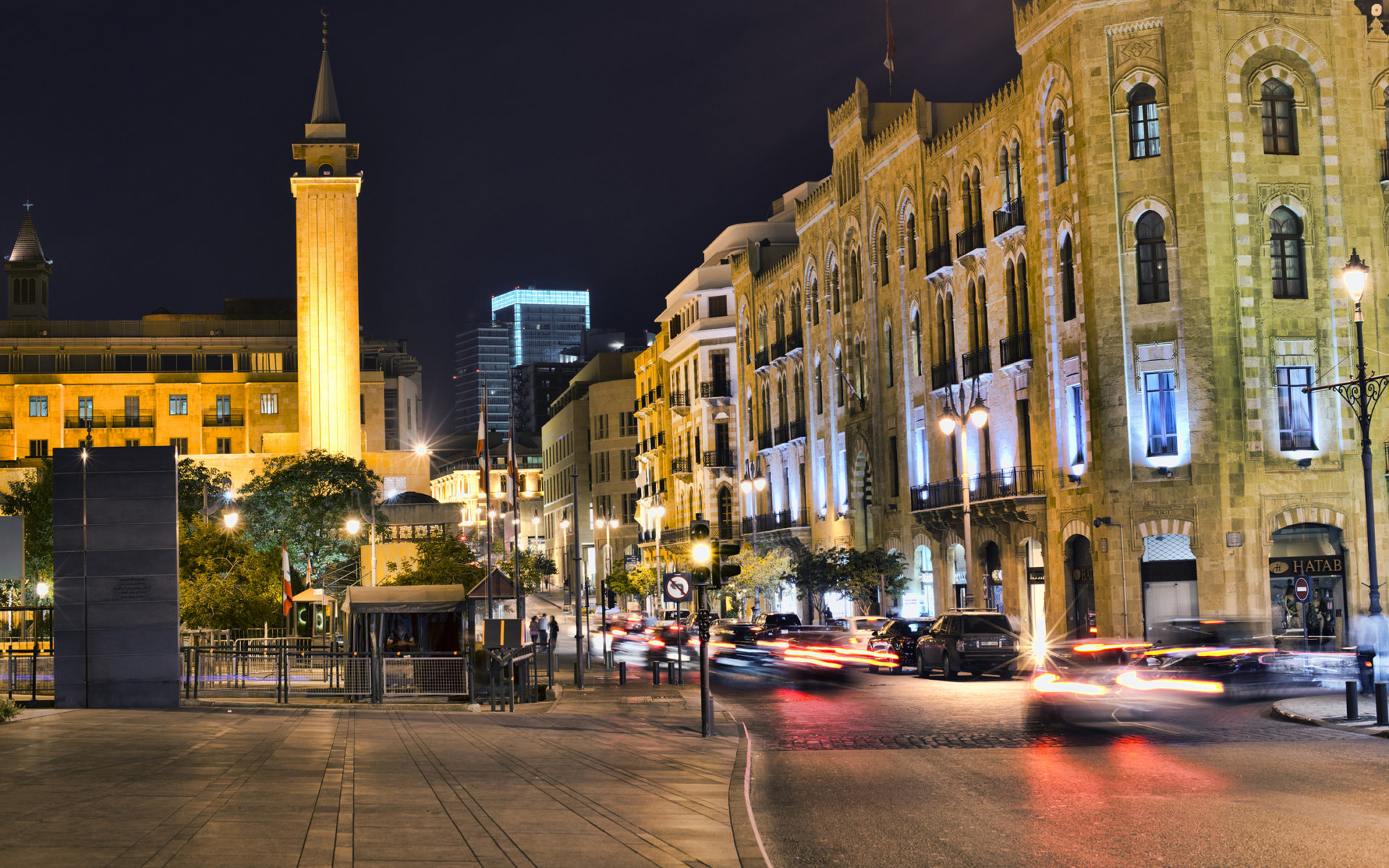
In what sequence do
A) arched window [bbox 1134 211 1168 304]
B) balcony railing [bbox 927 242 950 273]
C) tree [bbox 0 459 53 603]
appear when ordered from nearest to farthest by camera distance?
1. arched window [bbox 1134 211 1168 304]
2. balcony railing [bbox 927 242 950 273]
3. tree [bbox 0 459 53 603]

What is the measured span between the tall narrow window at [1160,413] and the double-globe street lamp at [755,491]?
32139 mm

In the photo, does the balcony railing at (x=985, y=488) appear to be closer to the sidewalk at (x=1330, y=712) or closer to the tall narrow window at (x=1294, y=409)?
the tall narrow window at (x=1294, y=409)

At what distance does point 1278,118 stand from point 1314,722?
89.9 ft

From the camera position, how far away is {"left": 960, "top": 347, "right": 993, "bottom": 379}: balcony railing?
5084cm

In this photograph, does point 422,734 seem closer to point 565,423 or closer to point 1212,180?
point 1212,180

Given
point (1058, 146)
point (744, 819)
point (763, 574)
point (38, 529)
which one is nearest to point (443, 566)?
point (763, 574)

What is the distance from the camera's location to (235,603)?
165ft

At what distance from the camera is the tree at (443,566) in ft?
196

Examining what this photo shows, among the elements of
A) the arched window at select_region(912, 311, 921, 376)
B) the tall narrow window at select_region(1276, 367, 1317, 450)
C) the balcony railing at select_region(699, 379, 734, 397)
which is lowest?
the tall narrow window at select_region(1276, 367, 1317, 450)

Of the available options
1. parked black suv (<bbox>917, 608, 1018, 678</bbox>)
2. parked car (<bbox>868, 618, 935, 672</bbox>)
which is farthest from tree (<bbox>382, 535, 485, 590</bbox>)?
parked black suv (<bbox>917, 608, 1018, 678</bbox>)

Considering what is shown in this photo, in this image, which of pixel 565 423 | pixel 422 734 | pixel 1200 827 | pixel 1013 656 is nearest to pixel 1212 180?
pixel 1013 656

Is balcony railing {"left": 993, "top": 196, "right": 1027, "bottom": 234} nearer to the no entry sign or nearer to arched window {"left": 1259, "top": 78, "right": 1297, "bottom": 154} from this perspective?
arched window {"left": 1259, "top": 78, "right": 1297, "bottom": 154}

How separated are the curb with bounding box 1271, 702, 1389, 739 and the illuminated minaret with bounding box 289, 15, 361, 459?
294ft

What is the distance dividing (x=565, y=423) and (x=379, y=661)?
346 feet
